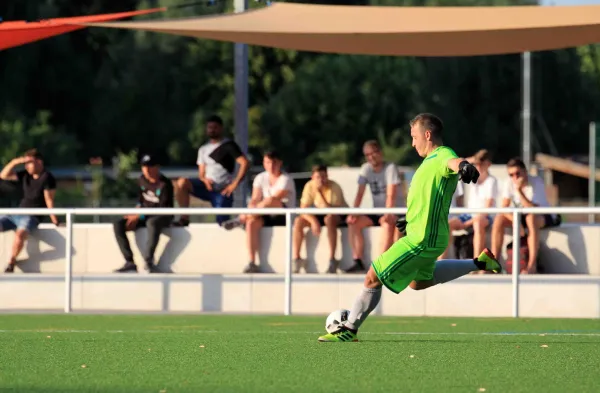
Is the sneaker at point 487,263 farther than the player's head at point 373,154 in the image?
No

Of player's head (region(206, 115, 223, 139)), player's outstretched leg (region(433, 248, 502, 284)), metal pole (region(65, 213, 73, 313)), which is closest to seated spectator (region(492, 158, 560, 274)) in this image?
player's head (region(206, 115, 223, 139))

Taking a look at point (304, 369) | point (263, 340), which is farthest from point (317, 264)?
point (304, 369)

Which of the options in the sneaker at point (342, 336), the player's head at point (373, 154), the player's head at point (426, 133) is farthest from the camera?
the player's head at point (373, 154)

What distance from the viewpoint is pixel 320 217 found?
17047mm

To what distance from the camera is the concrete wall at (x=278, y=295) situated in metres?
15.8

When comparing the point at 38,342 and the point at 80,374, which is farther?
the point at 38,342

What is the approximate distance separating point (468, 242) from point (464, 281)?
0.43 m

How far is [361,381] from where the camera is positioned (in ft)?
26.6

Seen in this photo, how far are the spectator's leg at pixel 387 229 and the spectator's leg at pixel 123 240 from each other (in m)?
2.92

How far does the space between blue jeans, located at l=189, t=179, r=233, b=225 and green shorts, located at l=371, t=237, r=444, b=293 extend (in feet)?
23.7

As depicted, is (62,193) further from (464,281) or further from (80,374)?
(80,374)

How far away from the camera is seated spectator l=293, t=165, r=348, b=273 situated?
16.7 m

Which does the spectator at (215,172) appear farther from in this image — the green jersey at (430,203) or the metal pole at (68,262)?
the green jersey at (430,203)

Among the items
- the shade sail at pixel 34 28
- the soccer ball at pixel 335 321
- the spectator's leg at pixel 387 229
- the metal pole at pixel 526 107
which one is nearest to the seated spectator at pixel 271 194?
the spectator's leg at pixel 387 229
